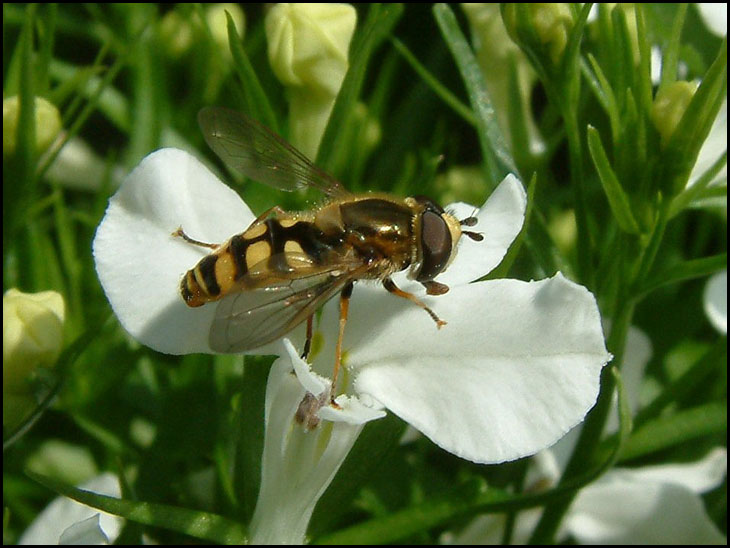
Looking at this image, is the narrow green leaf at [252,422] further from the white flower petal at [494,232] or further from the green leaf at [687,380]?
the green leaf at [687,380]

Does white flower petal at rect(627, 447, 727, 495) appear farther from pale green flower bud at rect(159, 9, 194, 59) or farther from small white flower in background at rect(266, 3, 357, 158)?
pale green flower bud at rect(159, 9, 194, 59)

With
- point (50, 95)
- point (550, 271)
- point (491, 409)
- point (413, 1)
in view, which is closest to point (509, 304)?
point (491, 409)

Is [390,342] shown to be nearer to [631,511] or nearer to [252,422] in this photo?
[252,422]

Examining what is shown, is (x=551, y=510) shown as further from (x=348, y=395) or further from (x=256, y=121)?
(x=256, y=121)

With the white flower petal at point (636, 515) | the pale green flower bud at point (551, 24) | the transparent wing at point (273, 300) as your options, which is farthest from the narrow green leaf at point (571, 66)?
the white flower petal at point (636, 515)

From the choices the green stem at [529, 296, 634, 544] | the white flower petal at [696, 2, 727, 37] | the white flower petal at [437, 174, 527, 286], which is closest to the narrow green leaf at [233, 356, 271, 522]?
the white flower petal at [437, 174, 527, 286]

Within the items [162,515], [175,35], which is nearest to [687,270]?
[162,515]
